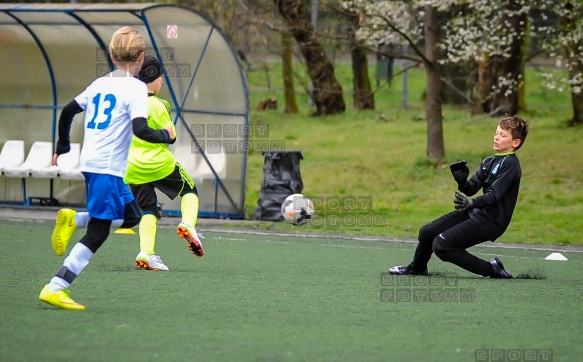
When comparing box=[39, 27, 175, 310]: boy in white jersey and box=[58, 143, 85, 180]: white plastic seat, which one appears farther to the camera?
box=[58, 143, 85, 180]: white plastic seat

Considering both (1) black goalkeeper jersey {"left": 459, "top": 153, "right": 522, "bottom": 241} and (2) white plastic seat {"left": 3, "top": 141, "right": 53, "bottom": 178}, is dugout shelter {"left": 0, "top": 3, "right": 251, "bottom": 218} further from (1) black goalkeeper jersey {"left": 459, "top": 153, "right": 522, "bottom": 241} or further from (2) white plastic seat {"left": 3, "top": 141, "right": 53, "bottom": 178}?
(1) black goalkeeper jersey {"left": 459, "top": 153, "right": 522, "bottom": 241}

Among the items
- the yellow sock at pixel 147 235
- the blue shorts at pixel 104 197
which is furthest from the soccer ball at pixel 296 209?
the blue shorts at pixel 104 197

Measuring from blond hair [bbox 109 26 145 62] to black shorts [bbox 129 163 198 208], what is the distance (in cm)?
277

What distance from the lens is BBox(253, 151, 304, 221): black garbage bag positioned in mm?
16812

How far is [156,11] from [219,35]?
1.52m

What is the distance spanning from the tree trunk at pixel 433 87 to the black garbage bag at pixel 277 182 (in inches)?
185

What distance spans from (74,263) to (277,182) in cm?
1082

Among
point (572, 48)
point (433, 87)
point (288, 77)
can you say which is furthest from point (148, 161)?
point (288, 77)

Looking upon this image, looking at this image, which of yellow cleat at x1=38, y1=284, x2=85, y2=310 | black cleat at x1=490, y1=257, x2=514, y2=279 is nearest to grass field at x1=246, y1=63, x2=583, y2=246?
black cleat at x1=490, y1=257, x2=514, y2=279

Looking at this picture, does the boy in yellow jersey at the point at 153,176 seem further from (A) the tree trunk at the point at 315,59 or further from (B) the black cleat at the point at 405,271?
(A) the tree trunk at the point at 315,59

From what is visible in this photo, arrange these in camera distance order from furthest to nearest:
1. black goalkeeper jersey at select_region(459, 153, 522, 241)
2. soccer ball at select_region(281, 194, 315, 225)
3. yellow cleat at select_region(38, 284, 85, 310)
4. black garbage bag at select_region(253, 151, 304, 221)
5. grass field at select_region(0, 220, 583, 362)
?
black garbage bag at select_region(253, 151, 304, 221) → soccer ball at select_region(281, 194, 315, 225) → black goalkeeper jersey at select_region(459, 153, 522, 241) → yellow cleat at select_region(38, 284, 85, 310) → grass field at select_region(0, 220, 583, 362)

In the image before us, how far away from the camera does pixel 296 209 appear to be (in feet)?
52.9

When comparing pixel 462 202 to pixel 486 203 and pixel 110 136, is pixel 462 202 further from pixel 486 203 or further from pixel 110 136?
pixel 110 136

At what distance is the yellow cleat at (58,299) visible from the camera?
240 inches
